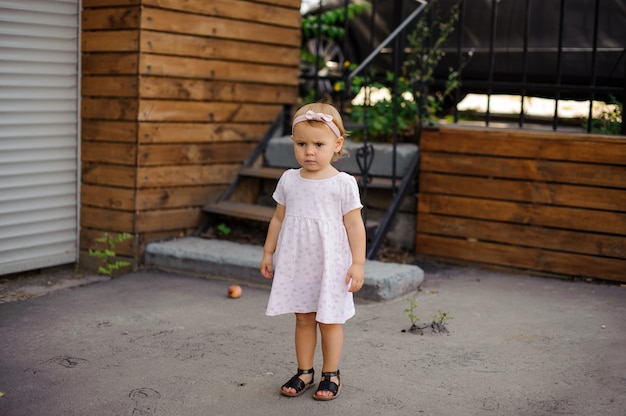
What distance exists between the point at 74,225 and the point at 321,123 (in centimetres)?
336

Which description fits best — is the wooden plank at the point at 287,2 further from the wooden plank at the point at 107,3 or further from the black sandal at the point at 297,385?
the black sandal at the point at 297,385

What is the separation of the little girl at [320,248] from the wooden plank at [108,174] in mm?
2653

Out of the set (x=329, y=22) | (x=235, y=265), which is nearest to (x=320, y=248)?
(x=235, y=265)

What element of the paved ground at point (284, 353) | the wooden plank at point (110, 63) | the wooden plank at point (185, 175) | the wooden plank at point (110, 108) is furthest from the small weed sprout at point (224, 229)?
the wooden plank at point (110, 63)

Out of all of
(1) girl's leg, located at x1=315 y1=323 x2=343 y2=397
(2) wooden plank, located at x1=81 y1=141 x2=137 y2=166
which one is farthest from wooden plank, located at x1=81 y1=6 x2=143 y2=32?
(1) girl's leg, located at x1=315 y1=323 x2=343 y2=397

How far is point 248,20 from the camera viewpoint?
6.81 metres

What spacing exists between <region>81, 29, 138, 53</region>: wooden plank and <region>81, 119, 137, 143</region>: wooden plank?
531 mm

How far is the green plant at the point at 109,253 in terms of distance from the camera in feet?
20.3

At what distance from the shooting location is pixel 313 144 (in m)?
3.62

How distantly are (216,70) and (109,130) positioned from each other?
1000mm

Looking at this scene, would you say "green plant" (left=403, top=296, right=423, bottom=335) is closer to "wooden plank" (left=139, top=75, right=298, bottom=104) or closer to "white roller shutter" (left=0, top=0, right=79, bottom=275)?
"wooden plank" (left=139, top=75, right=298, bottom=104)

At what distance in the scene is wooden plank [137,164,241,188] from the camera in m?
6.17

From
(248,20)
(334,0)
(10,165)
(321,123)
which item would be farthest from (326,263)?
(334,0)

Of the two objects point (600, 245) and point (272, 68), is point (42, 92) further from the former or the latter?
point (600, 245)
